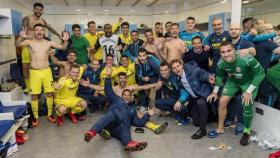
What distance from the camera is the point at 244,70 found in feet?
10.7

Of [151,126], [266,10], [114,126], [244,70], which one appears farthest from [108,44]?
[266,10]

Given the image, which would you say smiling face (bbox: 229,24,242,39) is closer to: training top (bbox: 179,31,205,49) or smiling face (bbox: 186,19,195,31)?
training top (bbox: 179,31,205,49)

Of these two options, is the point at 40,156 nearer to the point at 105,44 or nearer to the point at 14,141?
the point at 14,141

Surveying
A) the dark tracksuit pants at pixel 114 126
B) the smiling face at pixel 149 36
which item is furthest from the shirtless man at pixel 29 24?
the dark tracksuit pants at pixel 114 126

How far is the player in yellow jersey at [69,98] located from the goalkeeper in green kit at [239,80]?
206cm

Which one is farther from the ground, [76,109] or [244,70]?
[244,70]

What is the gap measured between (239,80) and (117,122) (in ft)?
5.54

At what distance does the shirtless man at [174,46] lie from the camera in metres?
4.62

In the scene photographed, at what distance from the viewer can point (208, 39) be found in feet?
14.1

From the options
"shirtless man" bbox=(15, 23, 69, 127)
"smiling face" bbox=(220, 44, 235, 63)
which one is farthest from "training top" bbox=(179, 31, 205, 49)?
"shirtless man" bbox=(15, 23, 69, 127)

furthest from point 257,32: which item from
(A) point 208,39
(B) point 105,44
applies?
(B) point 105,44

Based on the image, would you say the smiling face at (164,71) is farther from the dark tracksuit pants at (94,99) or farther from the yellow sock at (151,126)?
the dark tracksuit pants at (94,99)

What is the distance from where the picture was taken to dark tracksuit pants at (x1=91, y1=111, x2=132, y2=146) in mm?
3069

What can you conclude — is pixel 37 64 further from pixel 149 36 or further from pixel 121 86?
pixel 149 36
